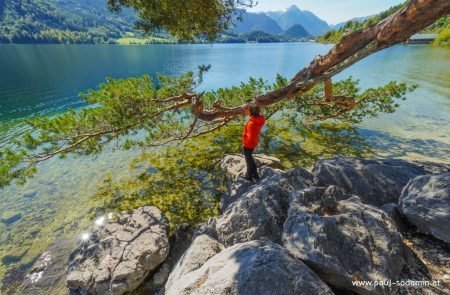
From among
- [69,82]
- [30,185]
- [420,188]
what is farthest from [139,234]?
[69,82]

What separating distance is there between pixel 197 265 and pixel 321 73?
20.8 ft

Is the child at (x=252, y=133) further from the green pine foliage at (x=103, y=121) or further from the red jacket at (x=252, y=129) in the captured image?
the green pine foliage at (x=103, y=121)

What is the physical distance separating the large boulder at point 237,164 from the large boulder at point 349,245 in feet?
15.8

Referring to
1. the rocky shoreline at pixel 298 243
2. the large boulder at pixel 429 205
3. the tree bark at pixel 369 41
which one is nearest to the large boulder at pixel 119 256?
the rocky shoreline at pixel 298 243

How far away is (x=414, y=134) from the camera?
53.5 feet

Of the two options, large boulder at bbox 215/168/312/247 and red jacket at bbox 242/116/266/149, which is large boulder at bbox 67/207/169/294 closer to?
large boulder at bbox 215/168/312/247

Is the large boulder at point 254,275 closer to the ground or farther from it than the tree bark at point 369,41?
closer to the ground

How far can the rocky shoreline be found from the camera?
→ 4023 mm

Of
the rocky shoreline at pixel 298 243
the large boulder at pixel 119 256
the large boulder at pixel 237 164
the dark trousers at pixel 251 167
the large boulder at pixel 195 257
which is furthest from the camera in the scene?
the large boulder at pixel 237 164

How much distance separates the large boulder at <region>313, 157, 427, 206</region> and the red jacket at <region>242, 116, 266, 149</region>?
2.33 meters

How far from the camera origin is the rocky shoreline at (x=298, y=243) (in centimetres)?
402

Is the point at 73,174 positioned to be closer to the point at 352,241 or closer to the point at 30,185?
the point at 30,185

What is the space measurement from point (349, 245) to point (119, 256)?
18.6ft

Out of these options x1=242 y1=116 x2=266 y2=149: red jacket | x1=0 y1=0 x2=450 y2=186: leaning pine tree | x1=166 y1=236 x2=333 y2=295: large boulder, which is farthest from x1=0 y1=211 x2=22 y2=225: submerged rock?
x1=242 y1=116 x2=266 y2=149: red jacket
